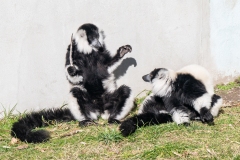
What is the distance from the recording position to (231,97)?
7758mm

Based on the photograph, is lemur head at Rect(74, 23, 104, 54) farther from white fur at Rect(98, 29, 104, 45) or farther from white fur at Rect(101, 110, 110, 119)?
white fur at Rect(101, 110, 110, 119)

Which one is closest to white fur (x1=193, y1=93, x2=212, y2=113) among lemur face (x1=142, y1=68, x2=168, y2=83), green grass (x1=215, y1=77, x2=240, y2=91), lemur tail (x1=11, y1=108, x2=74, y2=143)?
lemur face (x1=142, y1=68, x2=168, y2=83)

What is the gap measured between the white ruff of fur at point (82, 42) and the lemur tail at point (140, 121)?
1.47 metres

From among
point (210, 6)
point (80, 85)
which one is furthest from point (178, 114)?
point (210, 6)

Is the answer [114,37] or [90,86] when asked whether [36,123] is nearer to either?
[90,86]

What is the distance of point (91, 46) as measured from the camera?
23.7ft

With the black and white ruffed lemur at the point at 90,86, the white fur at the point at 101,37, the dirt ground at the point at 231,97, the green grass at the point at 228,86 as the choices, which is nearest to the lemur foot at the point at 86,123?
the black and white ruffed lemur at the point at 90,86

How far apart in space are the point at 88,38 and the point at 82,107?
3.64 feet

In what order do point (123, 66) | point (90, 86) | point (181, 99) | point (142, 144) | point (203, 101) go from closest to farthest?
point (142, 144), point (203, 101), point (181, 99), point (90, 86), point (123, 66)

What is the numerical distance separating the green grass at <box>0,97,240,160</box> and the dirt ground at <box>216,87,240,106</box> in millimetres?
726

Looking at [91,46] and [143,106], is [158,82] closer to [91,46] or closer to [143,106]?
[143,106]

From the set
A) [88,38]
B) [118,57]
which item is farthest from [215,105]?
[88,38]

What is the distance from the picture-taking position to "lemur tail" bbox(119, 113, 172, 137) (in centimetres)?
612

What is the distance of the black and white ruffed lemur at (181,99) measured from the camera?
6348 mm
